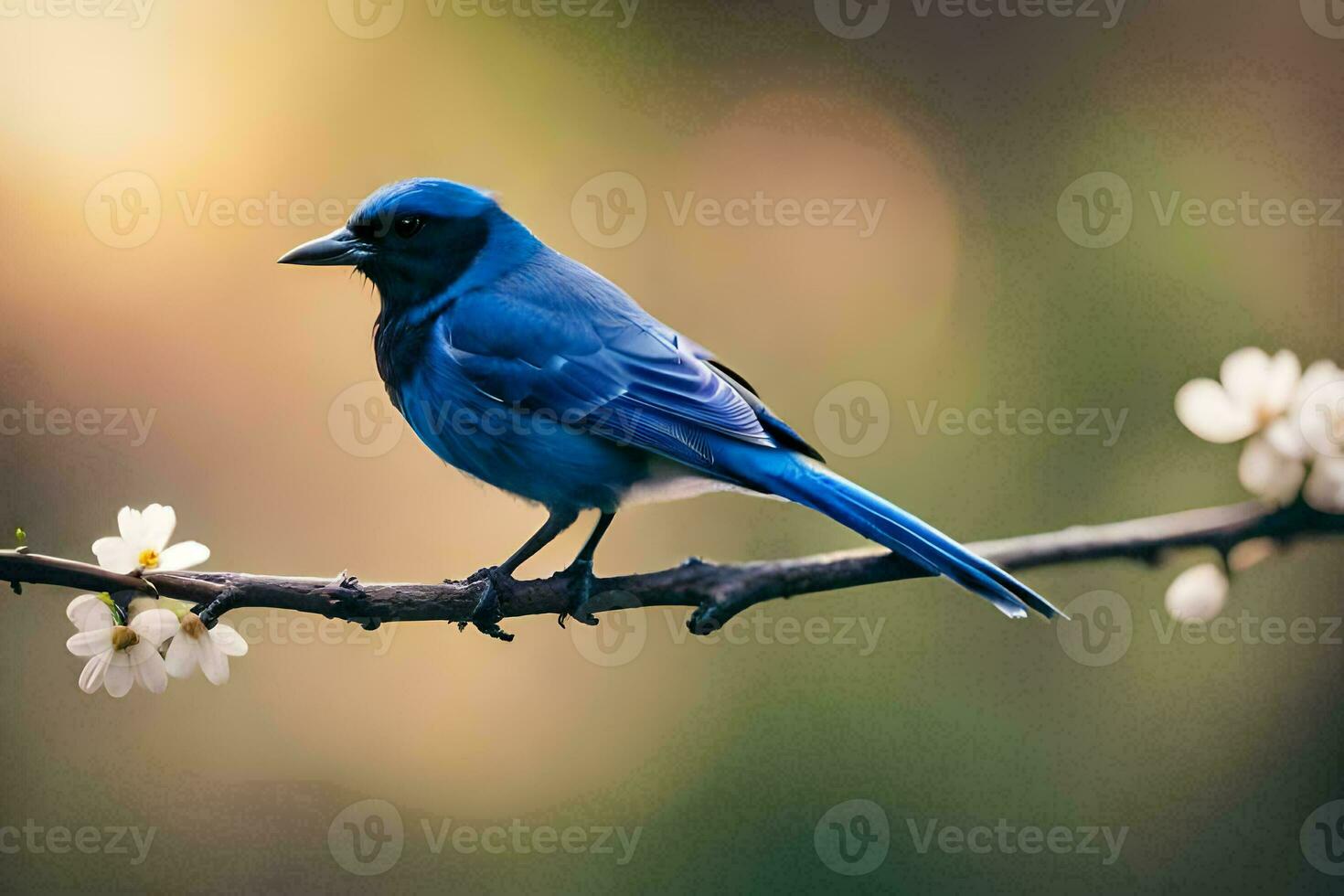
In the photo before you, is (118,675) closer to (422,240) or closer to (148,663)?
(148,663)

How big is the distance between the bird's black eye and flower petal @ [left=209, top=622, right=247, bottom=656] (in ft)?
2.88

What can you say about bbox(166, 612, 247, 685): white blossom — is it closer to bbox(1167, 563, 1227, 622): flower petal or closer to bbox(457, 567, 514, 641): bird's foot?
bbox(457, 567, 514, 641): bird's foot

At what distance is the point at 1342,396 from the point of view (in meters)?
1.93

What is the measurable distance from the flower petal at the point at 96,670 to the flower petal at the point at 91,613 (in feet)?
0.10

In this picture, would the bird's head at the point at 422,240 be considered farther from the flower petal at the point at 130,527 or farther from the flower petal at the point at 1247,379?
the flower petal at the point at 1247,379

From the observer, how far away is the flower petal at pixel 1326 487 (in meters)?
1.80

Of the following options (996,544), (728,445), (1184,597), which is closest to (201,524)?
(728,445)

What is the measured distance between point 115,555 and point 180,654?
0.14 metres

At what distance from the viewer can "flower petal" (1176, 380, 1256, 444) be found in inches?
74.0

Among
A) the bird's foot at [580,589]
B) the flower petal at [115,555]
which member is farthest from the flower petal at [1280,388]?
the flower petal at [115,555]

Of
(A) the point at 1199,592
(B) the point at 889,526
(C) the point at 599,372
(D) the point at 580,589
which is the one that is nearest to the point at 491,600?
(D) the point at 580,589

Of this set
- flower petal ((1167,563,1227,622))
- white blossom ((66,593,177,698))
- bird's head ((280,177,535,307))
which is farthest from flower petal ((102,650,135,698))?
flower petal ((1167,563,1227,622))

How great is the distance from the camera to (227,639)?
59.3 inches

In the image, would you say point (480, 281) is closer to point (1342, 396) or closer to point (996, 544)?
point (996, 544)
